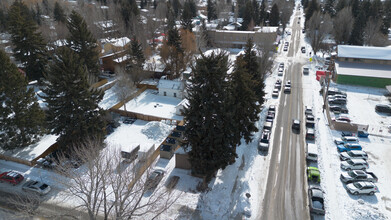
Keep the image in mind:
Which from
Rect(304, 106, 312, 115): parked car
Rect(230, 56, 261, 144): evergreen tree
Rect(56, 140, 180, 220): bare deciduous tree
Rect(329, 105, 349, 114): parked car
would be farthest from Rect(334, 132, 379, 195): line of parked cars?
Rect(56, 140, 180, 220): bare deciduous tree

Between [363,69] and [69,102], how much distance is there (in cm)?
5099

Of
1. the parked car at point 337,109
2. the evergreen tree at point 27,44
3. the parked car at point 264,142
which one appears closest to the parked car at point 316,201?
the parked car at point 264,142

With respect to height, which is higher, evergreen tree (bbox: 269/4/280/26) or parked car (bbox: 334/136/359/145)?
evergreen tree (bbox: 269/4/280/26)

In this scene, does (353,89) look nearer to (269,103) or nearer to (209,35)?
(269,103)

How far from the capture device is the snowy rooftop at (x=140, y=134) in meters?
30.8

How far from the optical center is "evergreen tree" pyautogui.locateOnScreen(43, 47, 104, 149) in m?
23.9

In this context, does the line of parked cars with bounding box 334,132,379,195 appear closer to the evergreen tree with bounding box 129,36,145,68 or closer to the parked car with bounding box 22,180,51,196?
the parked car with bounding box 22,180,51,196

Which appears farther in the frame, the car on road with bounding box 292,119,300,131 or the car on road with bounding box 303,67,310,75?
the car on road with bounding box 303,67,310,75

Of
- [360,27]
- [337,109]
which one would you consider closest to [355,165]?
[337,109]

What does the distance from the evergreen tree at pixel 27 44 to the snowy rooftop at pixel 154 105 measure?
15.8m

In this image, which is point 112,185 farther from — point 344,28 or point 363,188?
point 344,28

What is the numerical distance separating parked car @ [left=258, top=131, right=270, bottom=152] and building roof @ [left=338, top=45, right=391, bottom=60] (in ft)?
110

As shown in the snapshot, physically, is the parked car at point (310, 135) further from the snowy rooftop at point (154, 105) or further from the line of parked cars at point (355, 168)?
the snowy rooftop at point (154, 105)

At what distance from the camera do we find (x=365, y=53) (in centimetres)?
5159
